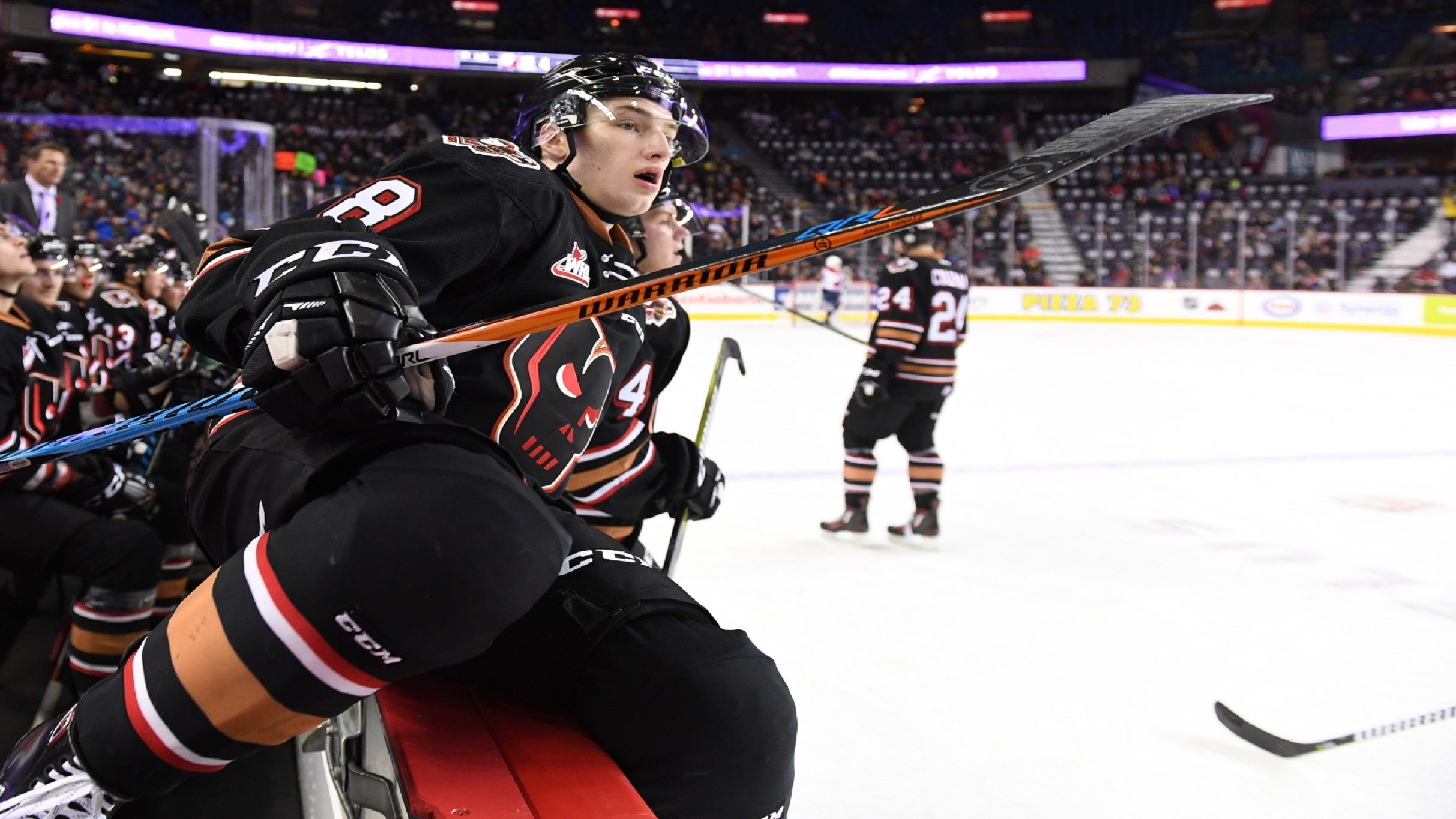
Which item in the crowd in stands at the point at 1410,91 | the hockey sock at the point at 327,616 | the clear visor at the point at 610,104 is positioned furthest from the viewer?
the crowd in stands at the point at 1410,91

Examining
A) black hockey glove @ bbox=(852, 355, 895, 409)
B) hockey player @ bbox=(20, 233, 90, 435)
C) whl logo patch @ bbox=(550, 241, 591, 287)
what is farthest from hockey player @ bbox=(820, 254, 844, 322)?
whl logo patch @ bbox=(550, 241, 591, 287)

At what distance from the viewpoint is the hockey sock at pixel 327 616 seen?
0.77m

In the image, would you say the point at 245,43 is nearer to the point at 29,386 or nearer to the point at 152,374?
the point at 152,374

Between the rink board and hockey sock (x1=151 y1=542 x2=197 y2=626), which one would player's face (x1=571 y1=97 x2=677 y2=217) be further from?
the rink board

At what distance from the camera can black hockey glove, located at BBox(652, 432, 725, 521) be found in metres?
2.15

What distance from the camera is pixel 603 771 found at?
104 cm

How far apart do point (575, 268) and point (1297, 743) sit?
1826 millimetres

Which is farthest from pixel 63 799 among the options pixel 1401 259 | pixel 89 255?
A: pixel 1401 259

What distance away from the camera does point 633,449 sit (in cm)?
210

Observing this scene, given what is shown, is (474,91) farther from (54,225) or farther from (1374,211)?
(54,225)

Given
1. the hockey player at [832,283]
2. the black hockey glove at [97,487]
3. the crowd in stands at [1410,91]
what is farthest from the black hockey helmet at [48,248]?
the crowd in stands at [1410,91]

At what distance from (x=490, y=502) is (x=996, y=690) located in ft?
6.46

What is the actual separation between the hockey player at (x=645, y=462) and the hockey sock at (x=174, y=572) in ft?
4.80

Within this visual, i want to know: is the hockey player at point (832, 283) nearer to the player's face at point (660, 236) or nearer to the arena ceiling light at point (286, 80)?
the player's face at point (660, 236)
